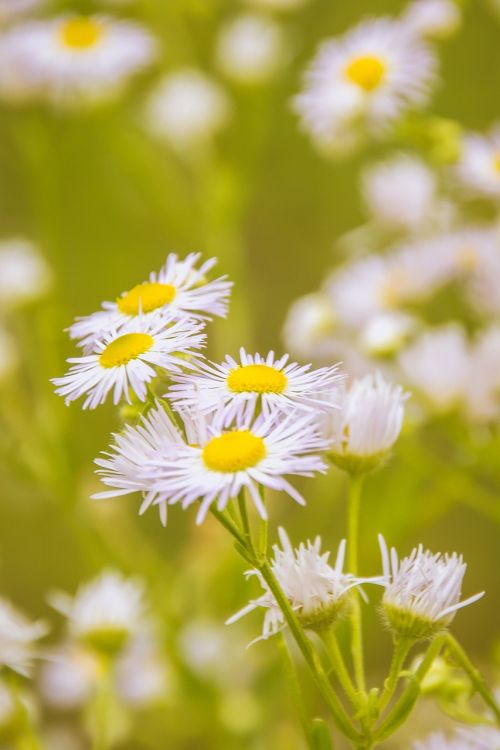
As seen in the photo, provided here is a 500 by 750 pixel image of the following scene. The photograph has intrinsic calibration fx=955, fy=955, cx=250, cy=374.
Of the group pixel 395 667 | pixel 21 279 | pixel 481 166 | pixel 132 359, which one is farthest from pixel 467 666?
pixel 21 279

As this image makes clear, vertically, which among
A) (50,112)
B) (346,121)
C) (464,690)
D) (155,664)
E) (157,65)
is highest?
(157,65)

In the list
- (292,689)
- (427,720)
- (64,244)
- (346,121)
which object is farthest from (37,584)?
(292,689)

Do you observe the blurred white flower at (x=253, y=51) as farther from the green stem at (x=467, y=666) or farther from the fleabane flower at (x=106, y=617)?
the green stem at (x=467, y=666)

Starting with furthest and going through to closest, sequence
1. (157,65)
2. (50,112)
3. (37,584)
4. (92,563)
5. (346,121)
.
Answer: (37,584) < (157,65) < (50,112) < (92,563) < (346,121)

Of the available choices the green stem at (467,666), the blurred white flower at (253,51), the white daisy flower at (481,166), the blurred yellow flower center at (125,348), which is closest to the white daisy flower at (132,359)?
the blurred yellow flower center at (125,348)

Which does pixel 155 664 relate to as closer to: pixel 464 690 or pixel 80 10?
pixel 464 690

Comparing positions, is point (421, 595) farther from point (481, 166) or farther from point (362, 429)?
point (481, 166)

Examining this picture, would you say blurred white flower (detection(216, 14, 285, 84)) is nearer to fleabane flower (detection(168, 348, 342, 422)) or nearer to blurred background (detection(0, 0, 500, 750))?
blurred background (detection(0, 0, 500, 750))

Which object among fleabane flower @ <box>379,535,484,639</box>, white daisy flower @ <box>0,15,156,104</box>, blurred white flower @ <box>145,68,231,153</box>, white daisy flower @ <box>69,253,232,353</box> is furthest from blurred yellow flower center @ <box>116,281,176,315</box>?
blurred white flower @ <box>145,68,231,153</box>
